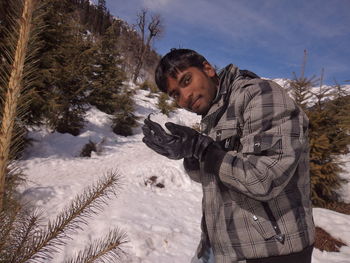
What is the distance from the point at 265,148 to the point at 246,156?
110 mm

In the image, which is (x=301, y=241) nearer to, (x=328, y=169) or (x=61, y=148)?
(x=328, y=169)

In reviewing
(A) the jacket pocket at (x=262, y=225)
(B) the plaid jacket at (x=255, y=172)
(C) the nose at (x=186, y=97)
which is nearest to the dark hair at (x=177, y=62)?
(C) the nose at (x=186, y=97)

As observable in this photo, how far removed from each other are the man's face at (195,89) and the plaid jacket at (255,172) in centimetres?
10

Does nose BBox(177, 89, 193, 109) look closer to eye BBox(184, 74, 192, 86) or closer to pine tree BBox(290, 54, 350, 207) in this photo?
eye BBox(184, 74, 192, 86)

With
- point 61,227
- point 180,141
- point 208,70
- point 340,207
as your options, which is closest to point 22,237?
point 61,227

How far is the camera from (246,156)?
1.06m

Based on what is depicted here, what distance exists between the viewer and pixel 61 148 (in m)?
7.38

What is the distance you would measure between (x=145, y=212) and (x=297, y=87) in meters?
5.87

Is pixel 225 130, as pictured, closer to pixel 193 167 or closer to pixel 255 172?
pixel 255 172

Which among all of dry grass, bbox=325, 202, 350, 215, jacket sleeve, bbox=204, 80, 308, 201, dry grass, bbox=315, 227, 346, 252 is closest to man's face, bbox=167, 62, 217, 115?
jacket sleeve, bbox=204, 80, 308, 201

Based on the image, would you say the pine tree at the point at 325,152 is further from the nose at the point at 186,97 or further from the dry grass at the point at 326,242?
the nose at the point at 186,97

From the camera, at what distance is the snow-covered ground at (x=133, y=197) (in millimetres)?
3370

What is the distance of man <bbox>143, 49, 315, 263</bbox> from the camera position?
1.01m

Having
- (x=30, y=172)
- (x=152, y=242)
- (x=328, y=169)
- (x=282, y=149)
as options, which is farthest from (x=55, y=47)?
(x=328, y=169)
